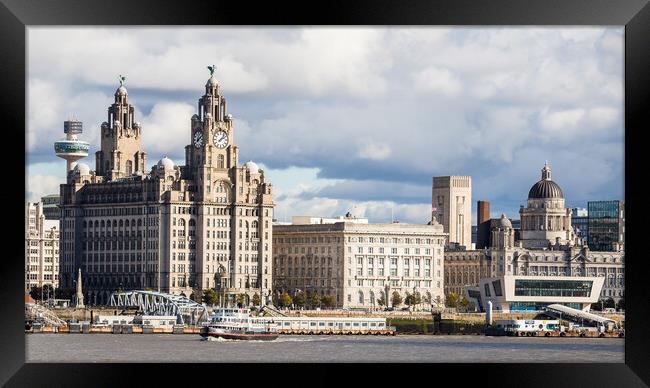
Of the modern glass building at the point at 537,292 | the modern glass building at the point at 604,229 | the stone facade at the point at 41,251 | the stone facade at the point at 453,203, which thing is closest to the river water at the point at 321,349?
the modern glass building at the point at 537,292

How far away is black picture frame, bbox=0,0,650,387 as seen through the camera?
1252 cm

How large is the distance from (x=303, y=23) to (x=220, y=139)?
61810mm

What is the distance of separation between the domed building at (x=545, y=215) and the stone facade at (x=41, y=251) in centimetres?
2478

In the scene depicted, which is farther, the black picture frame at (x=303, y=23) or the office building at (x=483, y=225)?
the office building at (x=483, y=225)

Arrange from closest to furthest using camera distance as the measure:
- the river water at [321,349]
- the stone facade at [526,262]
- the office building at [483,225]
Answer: the river water at [321,349], the stone facade at [526,262], the office building at [483,225]

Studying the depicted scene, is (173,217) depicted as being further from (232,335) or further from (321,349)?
(321,349)

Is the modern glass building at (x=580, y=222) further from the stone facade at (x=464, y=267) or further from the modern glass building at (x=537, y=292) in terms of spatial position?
the modern glass building at (x=537, y=292)

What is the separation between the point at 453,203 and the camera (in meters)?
90.1

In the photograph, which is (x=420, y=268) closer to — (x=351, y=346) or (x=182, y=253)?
(x=182, y=253)

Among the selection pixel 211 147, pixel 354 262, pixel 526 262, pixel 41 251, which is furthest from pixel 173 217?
pixel 526 262

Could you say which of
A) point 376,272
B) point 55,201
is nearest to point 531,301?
point 376,272

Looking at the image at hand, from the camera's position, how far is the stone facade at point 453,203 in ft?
297

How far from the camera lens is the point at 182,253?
72562mm

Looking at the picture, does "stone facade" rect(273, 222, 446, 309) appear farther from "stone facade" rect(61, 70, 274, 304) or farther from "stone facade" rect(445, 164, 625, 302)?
"stone facade" rect(445, 164, 625, 302)
